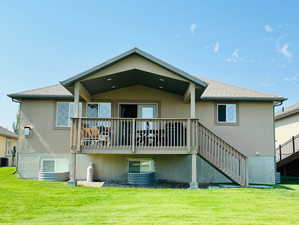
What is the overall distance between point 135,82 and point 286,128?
12.4 metres

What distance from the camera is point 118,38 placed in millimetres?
16594

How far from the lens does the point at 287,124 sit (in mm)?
18172

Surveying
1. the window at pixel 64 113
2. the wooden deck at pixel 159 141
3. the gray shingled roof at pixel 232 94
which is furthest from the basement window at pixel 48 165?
the gray shingled roof at pixel 232 94

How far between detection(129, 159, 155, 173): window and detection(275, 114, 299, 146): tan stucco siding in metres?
11.0

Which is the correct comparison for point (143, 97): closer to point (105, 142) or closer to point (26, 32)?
point (105, 142)

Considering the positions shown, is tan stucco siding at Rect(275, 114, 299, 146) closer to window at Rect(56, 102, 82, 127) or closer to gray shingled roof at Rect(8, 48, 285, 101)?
gray shingled roof at Rect(8, 48, 285, 101)

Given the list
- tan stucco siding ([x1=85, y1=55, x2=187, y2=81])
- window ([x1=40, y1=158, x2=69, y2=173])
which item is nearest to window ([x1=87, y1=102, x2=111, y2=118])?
window ([x1=40, y1=158, x2=69, y2=173])

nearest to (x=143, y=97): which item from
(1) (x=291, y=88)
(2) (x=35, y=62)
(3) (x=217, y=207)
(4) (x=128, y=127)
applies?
(4) (x=128, y=127)

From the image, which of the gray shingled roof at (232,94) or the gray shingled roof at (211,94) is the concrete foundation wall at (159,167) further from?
the gray shingled roof at (232,94)

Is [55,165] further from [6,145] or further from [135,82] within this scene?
[6,145]

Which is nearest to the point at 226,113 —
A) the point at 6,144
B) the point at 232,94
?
the point at 232,94

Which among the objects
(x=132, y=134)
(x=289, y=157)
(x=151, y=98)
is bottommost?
(x=289, y=157)

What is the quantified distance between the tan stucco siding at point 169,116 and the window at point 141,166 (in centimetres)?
221

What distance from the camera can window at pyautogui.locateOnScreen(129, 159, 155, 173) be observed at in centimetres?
1156
